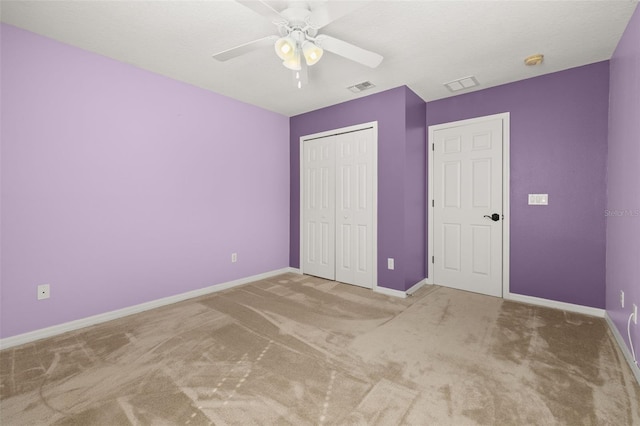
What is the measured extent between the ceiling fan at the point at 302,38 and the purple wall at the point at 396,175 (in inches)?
56.6

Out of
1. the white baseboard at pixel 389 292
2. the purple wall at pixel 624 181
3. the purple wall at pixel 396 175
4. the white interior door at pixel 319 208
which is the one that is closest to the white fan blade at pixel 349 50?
the purple wall at pixel 396 175

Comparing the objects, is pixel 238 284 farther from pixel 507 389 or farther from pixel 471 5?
pixel 471 5

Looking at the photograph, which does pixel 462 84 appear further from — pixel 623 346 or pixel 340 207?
pixel 623 346

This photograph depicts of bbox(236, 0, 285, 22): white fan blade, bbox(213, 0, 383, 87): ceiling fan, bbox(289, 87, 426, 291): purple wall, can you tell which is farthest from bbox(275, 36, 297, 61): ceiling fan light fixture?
bbox(289, 87, 426, 291): purple wall

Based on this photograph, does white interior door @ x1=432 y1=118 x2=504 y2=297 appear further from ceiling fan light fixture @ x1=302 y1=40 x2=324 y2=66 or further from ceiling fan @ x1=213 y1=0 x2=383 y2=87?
ceiling fan light fixture @ x1=302 y1=40 x2=324 y2=66

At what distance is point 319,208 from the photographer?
14.6 ft

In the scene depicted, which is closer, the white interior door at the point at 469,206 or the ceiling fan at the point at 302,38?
the ceiling fan at the point at 302,38

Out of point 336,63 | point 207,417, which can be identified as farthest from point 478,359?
point 336,63

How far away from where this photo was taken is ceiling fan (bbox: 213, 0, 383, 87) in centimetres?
184

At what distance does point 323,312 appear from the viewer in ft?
9.97

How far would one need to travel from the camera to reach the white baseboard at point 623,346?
188 cm

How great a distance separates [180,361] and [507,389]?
7.28ft

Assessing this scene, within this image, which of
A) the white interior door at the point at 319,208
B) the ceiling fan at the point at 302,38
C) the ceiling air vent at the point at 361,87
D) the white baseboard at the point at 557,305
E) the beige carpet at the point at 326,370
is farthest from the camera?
Result: the white interior door at the point at 319,208

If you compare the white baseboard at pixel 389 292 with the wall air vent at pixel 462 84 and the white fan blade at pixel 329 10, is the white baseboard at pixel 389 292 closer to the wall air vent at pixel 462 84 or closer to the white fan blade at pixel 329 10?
the wall air vent at pixel 462 84
